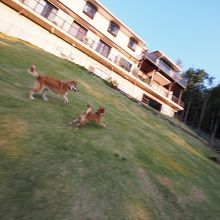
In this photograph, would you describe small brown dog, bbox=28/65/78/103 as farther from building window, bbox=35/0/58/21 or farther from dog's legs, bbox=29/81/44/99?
building window, bbox=35/0/58/21

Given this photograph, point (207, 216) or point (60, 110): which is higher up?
point (60, 110)

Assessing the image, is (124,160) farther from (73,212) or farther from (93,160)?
(73,212)

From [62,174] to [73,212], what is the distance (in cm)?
116

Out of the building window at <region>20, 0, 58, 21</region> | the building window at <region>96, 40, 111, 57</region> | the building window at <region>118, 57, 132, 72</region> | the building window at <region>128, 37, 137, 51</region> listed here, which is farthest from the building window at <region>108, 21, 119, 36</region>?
the building window at <region>20, 0, 58, 21</region>

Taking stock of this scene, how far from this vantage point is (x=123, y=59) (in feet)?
116

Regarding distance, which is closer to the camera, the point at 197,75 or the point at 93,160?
the point at 93,160

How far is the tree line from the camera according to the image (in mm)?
50125

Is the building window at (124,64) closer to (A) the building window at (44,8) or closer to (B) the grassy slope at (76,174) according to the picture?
(A) the building window at (44,8)

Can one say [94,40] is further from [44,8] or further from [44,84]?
[44,84]

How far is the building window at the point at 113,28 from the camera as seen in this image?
33.6 m

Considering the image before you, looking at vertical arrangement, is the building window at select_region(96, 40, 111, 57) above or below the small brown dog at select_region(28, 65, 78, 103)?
above

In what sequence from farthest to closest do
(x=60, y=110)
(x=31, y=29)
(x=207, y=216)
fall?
1. (x=31, y=29)
2. (x=60, y=110)
3. (x=207, y=216)

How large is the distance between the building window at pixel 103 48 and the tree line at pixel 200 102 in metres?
24.1

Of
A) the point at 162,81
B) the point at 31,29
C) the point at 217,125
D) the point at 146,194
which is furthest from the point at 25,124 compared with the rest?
the point at 217,125
